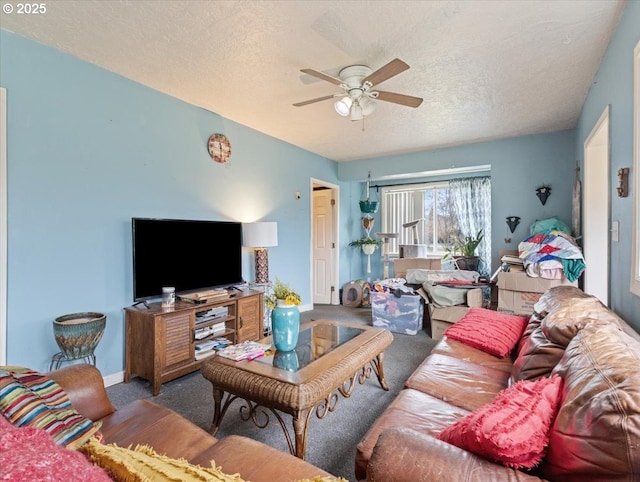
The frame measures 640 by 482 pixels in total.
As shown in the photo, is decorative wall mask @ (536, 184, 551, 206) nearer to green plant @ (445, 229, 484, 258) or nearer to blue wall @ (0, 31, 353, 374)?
green plant @ (445, 229, 484, 258)

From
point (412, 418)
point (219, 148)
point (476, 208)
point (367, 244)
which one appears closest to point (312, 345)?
point (412, 418)

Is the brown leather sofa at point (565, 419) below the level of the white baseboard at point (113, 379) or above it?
above

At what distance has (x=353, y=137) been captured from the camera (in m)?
4.35

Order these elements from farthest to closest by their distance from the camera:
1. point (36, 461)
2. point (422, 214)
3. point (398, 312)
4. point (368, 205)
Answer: point (422, 214)
point (368, 205)
point (398, 312)
point (36, 461)

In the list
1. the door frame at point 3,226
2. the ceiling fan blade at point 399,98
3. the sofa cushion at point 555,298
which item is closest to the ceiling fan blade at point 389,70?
the ceiling fan blade at point 399,98

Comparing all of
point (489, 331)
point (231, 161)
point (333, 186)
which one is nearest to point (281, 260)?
point (231, 161)

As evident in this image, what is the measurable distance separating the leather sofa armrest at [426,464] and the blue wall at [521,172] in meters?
4.17

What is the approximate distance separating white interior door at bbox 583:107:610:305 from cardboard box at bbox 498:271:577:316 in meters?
0.25

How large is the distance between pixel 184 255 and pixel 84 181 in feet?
3.20

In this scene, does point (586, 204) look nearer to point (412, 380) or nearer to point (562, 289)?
point (562, 289)

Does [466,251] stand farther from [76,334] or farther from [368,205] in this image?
[76,334]

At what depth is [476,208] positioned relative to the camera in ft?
18.1

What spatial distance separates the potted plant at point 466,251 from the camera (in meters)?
4.77

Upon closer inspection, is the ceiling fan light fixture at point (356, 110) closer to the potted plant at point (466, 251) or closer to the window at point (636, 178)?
the window at point (636, 178)
